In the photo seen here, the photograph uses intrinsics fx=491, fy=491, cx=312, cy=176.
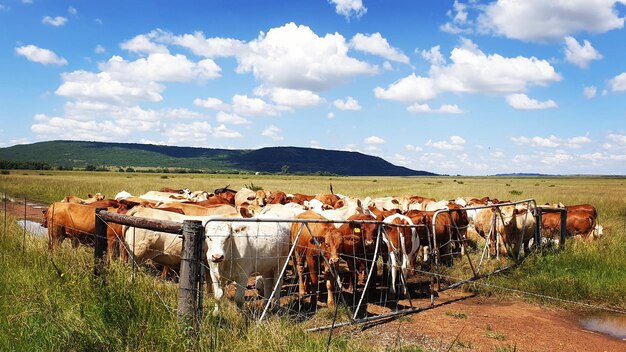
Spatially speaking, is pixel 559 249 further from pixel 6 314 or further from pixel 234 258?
pixel 6 314

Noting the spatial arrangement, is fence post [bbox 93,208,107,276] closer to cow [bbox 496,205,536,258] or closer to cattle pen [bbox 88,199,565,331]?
cattle pen [bbox 88,199,565,331]

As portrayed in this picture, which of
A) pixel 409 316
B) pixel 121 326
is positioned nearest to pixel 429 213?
pixel 409 316

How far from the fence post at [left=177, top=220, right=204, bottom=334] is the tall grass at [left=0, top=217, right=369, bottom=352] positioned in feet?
0.44

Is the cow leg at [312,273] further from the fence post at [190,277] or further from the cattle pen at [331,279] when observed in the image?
the fence post at [190,277]

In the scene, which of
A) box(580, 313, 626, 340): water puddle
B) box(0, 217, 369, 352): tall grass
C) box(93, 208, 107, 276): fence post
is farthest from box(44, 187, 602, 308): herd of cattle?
box(580, 313, 626, 340): water puddle

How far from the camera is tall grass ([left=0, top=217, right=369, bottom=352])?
5.30 m

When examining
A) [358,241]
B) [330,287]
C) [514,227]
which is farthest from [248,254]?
[514,227]

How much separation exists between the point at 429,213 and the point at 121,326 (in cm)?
928

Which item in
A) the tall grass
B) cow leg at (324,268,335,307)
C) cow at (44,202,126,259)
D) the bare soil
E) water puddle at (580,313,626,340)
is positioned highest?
cow at (44,202,126,259)

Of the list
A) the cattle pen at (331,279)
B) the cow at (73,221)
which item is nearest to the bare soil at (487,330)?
the cattle pen at (331,279)

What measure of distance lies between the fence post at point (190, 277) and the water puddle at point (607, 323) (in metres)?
7.16

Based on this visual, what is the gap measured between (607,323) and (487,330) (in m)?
2.64

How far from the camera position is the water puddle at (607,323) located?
866 centimetres

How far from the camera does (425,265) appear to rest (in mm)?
13070
